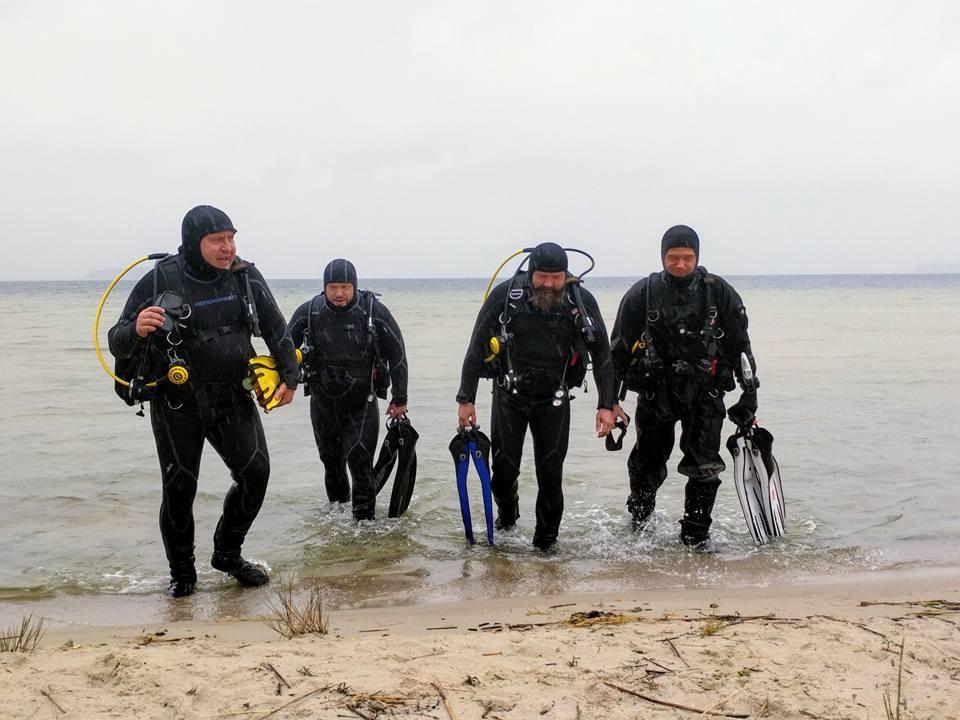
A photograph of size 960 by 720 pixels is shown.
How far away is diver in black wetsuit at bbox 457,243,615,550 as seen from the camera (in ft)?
17.8

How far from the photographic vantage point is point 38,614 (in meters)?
4.77

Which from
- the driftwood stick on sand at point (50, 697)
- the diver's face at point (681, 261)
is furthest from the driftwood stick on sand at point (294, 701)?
the diver's face at point (681, 261)

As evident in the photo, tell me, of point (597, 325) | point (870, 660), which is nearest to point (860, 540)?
point (597, 325)

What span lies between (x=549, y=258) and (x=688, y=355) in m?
1.12

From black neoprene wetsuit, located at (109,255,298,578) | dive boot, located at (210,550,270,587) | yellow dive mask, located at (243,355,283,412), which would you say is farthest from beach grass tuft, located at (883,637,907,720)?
dive boot, located at (210,550,270,587)

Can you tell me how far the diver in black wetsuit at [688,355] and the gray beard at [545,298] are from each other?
0.58 metres

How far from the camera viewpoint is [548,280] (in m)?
5.36

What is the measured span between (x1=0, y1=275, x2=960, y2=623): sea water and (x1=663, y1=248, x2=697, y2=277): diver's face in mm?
1835

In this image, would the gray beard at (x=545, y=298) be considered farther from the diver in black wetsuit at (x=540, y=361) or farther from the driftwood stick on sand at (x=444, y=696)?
the driftwood stick on sand at (x=444, y=696)

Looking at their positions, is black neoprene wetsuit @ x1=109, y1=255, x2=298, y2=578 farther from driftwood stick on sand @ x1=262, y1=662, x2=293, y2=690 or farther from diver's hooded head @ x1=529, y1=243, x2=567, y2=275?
driftwood stick on sand @ x1=262, y1=662, x2=293, y2=690

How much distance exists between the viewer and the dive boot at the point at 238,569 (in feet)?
16.6

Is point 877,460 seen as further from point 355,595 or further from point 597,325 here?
point 355,595

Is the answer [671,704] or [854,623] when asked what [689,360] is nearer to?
[854,623]

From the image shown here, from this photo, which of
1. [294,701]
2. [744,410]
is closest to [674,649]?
[294,701]
